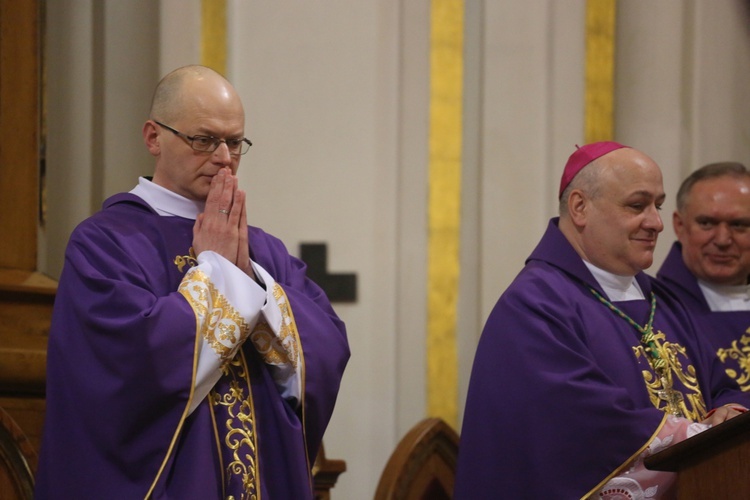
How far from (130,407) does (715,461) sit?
1.55 meters

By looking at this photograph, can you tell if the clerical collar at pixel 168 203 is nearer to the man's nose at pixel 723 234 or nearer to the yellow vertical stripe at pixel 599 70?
the man's nose at pixel 723 234

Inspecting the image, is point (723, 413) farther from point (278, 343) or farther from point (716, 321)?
point (278, 343)

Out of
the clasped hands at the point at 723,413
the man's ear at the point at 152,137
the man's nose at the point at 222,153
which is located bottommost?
the clasped hands at the point at 723,413

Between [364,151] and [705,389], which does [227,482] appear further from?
[364,151]

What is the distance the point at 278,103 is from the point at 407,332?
1.30 meters

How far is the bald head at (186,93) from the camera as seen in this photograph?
3434 millimetres

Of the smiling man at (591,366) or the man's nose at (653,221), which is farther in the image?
the man's nose at (653,221)

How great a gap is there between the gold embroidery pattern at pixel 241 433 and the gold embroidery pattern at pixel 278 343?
96mm

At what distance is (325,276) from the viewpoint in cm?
545

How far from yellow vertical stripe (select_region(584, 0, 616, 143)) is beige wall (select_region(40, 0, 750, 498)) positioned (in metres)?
0.06

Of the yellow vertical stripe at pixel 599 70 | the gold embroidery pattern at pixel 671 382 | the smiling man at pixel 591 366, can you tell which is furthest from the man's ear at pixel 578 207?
the yellow vertical stripe at pixel 599 70

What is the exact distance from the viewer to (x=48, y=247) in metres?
5.02

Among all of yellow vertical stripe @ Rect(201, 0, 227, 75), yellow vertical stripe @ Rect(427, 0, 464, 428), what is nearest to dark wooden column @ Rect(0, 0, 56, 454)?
yellow vertical stripe @ Rect(201, 0, 227, 75)

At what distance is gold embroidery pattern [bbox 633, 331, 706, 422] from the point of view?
3725 mm
